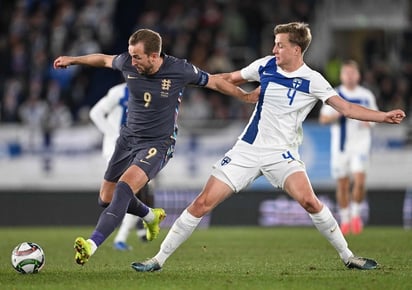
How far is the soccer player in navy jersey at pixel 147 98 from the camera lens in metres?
10.1

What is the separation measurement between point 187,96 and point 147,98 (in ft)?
42.2

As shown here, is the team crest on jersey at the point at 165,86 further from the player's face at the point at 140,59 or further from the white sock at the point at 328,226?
the white sock at the point at 328,226

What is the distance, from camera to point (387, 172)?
69.9ft

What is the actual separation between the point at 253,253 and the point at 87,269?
2931mm

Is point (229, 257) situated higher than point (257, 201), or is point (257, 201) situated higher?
point (229, 257)

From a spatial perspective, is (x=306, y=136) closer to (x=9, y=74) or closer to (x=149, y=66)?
(x=9, y=74)

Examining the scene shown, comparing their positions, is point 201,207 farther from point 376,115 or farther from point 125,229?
point 125,229

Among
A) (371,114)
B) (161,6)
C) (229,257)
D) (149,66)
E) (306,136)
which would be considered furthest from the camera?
(161,6)

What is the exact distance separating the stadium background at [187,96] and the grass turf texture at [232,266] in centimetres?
465

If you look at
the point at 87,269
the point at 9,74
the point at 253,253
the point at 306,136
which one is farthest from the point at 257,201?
the point at 87,269

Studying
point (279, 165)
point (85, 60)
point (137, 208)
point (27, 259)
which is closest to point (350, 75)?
point (137, 208)

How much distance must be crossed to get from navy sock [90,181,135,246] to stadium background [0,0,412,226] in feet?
36.2

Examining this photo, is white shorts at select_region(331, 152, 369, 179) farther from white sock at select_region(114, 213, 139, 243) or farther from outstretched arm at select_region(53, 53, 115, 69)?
outstretched arm at select_region(53, 53, 115, 69)

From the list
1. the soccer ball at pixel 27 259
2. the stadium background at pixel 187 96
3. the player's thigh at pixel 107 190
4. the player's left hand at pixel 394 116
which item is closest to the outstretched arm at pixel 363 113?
the player's left hand at pixel 394 116
